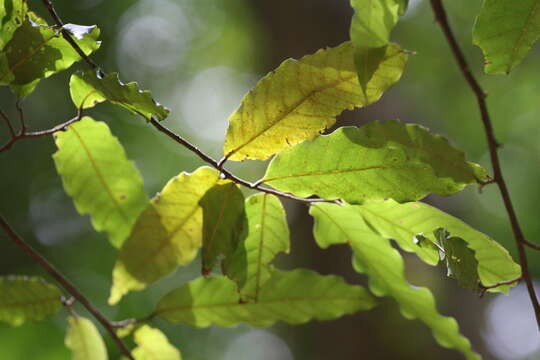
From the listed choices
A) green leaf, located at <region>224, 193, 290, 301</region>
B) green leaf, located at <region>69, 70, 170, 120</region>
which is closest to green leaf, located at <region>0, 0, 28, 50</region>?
green leaf, located at <region>69, 70, 170, 120</region>

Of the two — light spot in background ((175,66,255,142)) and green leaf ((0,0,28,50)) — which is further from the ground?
green leaf ((0,0,28,50))

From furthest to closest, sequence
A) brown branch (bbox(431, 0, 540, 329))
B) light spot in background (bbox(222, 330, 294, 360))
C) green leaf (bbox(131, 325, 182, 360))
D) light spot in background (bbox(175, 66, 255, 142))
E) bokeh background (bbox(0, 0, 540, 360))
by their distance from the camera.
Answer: light spot in background (bbox(222, 330, 294, 360))
light spot in background (bbox(175, 66, 255, 142))
bokeh background (bbox(0, 0, 540, 360))
green leaf (bbox(131, 325, 182, 360))
brown branch (bbox(431, 0, 540, 329))

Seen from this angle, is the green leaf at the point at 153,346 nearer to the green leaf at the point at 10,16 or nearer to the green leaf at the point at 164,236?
the green leaf at the point at 164,236

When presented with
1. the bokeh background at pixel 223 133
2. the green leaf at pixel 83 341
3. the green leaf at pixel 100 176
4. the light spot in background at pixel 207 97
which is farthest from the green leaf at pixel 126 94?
the light spot in background at pixel 207 97

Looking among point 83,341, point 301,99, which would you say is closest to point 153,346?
point 83,341

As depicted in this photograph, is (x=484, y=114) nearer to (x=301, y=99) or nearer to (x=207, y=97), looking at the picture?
(x=301, y=99)

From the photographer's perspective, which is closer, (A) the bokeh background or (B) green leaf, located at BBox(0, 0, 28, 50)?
(B) green leaf, located at BBox(0, 0, 28, 50)

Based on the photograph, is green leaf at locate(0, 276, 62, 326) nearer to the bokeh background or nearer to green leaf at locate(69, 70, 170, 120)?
green leaf at locate(69, 70, 170, 120)
